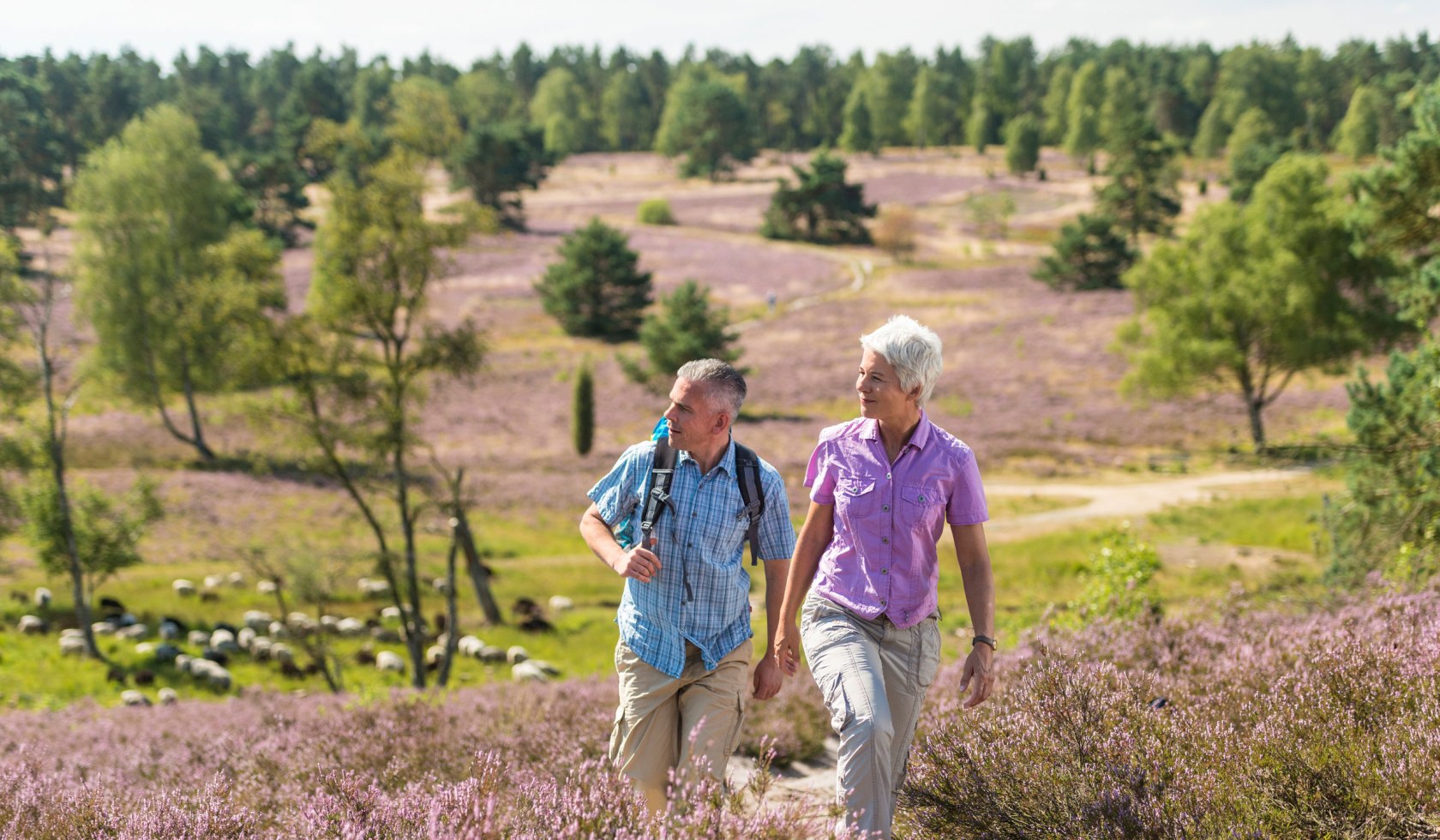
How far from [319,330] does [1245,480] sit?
30589mm

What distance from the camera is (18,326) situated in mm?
23281

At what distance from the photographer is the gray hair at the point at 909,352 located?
14.6 feet

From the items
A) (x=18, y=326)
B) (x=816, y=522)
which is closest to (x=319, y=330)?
(x=18, y=326)

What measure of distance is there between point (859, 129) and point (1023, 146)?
28471 millimetres

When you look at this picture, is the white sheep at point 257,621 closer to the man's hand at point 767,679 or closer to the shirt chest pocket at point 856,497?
the man's hand at point 767,679

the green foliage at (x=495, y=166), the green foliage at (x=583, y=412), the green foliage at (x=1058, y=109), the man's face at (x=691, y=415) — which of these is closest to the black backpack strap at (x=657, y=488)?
the man's face at (x=691, y=415)

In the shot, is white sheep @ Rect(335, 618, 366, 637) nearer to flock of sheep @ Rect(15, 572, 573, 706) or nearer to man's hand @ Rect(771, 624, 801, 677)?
flock of sheep @ Rect(15, 572, 573, 706)

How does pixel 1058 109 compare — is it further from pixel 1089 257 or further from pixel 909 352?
pixel 909 352

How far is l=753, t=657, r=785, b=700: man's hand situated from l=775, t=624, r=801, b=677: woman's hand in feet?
0.12

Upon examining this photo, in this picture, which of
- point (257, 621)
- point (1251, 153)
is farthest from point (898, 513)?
point (1251, 153)

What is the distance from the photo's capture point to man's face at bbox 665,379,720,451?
14.8 feet

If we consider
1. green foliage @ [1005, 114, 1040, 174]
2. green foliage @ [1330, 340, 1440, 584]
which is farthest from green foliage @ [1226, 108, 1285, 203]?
green foliage @ [1330, 340, 1440, 584]

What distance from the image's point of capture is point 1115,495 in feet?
108

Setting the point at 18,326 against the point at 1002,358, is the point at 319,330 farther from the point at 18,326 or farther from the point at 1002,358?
the point at 1002,358
